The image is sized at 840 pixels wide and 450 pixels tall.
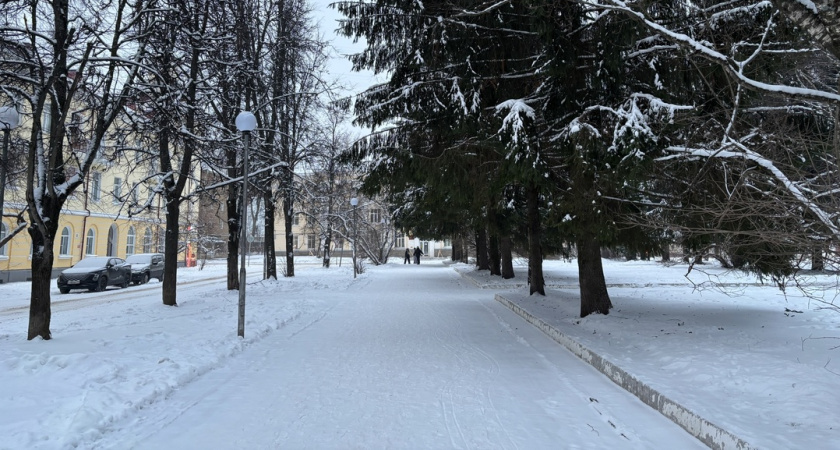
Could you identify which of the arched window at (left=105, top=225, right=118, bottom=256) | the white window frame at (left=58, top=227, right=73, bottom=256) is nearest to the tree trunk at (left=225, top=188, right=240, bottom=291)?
the white window frame at (left=58, top=227, right=73, bottom=256)

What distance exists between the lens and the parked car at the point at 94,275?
21.6 meters

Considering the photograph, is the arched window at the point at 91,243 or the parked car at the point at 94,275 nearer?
the parked car at the point at 94,275

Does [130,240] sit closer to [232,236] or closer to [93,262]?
[93,262]

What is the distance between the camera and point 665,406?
5.01m

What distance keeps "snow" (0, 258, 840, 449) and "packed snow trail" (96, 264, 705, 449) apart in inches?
1.0

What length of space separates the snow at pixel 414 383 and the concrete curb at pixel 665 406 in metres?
0.08

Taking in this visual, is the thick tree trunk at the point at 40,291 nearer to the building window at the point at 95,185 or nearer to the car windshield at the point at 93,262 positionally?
the building window at the point at 95,185

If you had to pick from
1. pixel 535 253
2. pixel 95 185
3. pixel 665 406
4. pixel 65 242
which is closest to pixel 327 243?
pixel 65 242

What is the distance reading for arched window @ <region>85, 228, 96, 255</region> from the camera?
36.2m

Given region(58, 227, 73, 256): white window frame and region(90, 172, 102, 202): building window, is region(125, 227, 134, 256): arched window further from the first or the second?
region(90, 172, 102, 202): building window

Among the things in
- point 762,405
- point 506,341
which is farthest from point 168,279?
point 762,405

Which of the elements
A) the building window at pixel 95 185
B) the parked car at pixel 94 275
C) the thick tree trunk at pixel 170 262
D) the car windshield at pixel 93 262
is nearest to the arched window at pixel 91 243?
the building window at pixel 95 185

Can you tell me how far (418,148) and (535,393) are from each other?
23.1 feet

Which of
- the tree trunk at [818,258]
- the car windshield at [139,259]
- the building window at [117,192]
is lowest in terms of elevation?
the car windshield at [139,259]
